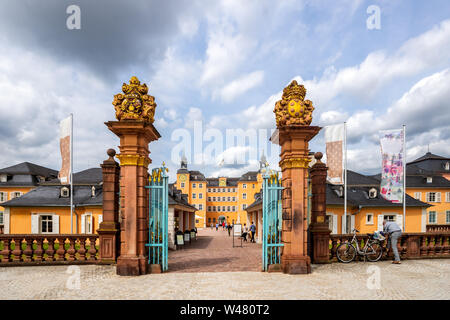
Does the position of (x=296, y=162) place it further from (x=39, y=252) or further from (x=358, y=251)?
(x=39, y=252)

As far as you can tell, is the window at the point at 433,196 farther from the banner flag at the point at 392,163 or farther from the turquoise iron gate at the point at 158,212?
the turquoise iron gate at the point at 158,212

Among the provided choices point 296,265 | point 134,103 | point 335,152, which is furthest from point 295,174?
point 335,152

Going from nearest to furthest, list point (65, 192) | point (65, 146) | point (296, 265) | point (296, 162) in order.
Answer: point (296, 265) → point (296, 162) → point (65, 146) → point (65, 192)

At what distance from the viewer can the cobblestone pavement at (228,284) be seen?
527cm

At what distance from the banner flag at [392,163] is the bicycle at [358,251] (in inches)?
260

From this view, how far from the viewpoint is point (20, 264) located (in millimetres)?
Result: 7723

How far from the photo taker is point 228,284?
19.6 feet

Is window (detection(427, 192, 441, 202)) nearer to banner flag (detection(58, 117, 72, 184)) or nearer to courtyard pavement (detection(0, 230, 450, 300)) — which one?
courtyard pavement (detection(0, 230, 450, 300))

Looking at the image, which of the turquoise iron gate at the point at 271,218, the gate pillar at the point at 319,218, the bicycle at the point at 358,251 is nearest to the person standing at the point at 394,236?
the bicycle at the point at 358,251

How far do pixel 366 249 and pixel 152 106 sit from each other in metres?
7.97

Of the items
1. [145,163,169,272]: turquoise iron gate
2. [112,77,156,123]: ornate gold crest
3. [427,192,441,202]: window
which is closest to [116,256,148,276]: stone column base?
[145,163,169,272]: turquoise iron gate

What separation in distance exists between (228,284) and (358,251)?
4758 mm
